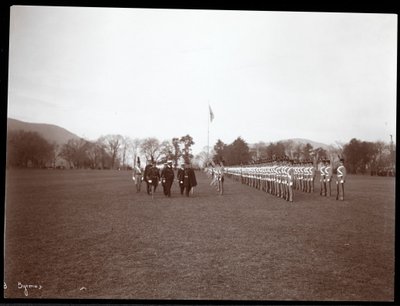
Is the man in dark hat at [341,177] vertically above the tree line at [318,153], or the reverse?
the tree line at [318,153]

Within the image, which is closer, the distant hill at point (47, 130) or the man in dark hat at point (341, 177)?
the distant hill at point (47, 130)

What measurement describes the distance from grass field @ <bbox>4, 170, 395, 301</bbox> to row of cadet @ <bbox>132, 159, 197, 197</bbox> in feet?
0.65

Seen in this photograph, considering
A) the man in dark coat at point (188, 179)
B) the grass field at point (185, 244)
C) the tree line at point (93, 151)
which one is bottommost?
the grass field at point (185, 244)

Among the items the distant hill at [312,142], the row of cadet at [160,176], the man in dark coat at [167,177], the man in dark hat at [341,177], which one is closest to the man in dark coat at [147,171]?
the row of cadet at [160,176]

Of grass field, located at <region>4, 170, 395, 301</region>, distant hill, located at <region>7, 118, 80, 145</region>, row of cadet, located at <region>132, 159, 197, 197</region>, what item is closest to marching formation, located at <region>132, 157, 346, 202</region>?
row of cadet, located at <region>132, 159, 197, 197</region>

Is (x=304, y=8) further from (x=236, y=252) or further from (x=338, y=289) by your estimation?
(x=338, y=289)

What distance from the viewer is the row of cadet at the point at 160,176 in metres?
4.21

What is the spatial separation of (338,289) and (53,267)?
9.95 feet

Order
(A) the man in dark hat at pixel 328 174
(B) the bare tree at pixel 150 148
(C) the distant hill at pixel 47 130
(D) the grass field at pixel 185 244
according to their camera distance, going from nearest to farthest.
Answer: (D) the grass field at pixel 185 244
(C) the distant hill at pixel 47 130
(B) the bare tree at pixel 150 148
(A) the man in dark hat at pixel 328 174

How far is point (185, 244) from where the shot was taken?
3.75 meters

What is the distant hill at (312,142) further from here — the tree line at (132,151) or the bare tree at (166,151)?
the bare tree at (166,151)

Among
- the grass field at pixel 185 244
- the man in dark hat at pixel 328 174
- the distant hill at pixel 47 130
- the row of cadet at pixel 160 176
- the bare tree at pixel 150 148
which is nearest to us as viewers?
the grass field at pixel 185 244

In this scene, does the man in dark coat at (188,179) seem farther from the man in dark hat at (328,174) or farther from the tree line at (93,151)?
the man in dark hat at (328,174)

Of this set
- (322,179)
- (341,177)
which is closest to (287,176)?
(322,179)
